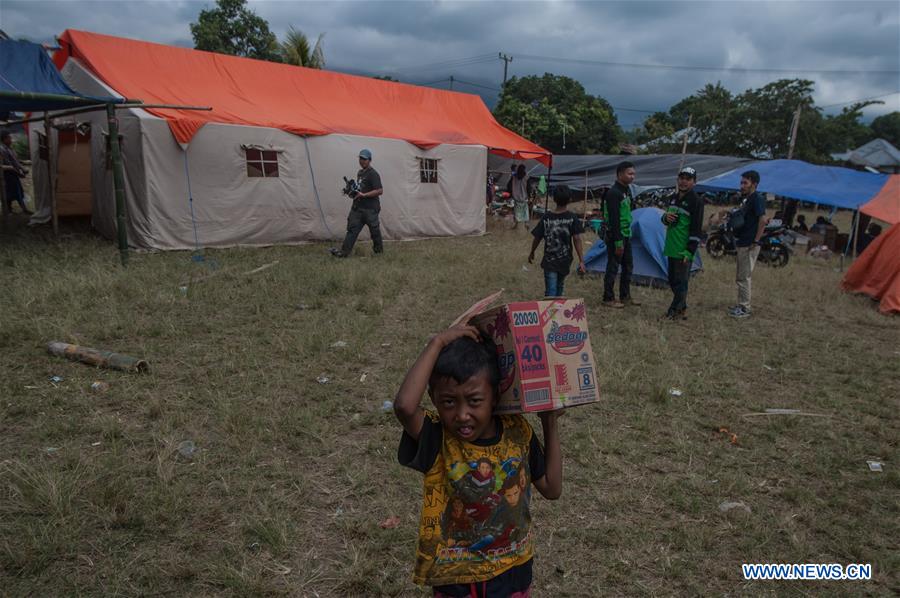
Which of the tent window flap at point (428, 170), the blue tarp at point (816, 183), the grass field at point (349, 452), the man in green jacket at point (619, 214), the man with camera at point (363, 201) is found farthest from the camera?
the blue tarp at point (816, 183)

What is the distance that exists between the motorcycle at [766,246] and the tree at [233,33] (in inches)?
937

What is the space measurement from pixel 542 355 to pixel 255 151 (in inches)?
410

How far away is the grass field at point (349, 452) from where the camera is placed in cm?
260

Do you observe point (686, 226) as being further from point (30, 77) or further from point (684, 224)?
point (30, 77)

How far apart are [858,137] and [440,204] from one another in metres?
56.8

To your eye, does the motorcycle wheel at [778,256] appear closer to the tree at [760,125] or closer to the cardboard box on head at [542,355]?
the cardboard box on head at [542,355]

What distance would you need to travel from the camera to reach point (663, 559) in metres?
2.70

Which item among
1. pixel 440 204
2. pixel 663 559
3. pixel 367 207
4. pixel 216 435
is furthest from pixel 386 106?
pixel 663 559

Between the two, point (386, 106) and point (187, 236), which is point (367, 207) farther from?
point (386, 106)

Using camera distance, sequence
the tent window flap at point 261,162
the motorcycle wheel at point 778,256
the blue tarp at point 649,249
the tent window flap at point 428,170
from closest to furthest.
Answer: the blue tarp at point 649,249 < the tent window flap at point 261,162 < the motorcycle wheel at point 778,256 < the tent window flap at point 428,170

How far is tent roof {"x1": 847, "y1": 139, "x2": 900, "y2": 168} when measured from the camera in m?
33.3

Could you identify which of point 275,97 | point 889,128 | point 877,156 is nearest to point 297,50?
point 275,97

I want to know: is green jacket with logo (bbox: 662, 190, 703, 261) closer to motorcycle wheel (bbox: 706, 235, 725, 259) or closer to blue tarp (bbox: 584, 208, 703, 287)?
blue tarp (bbox: 584, 208, 703, 287)

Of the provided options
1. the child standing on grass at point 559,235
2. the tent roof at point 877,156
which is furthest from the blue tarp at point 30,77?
the tent roof at point 877,156
